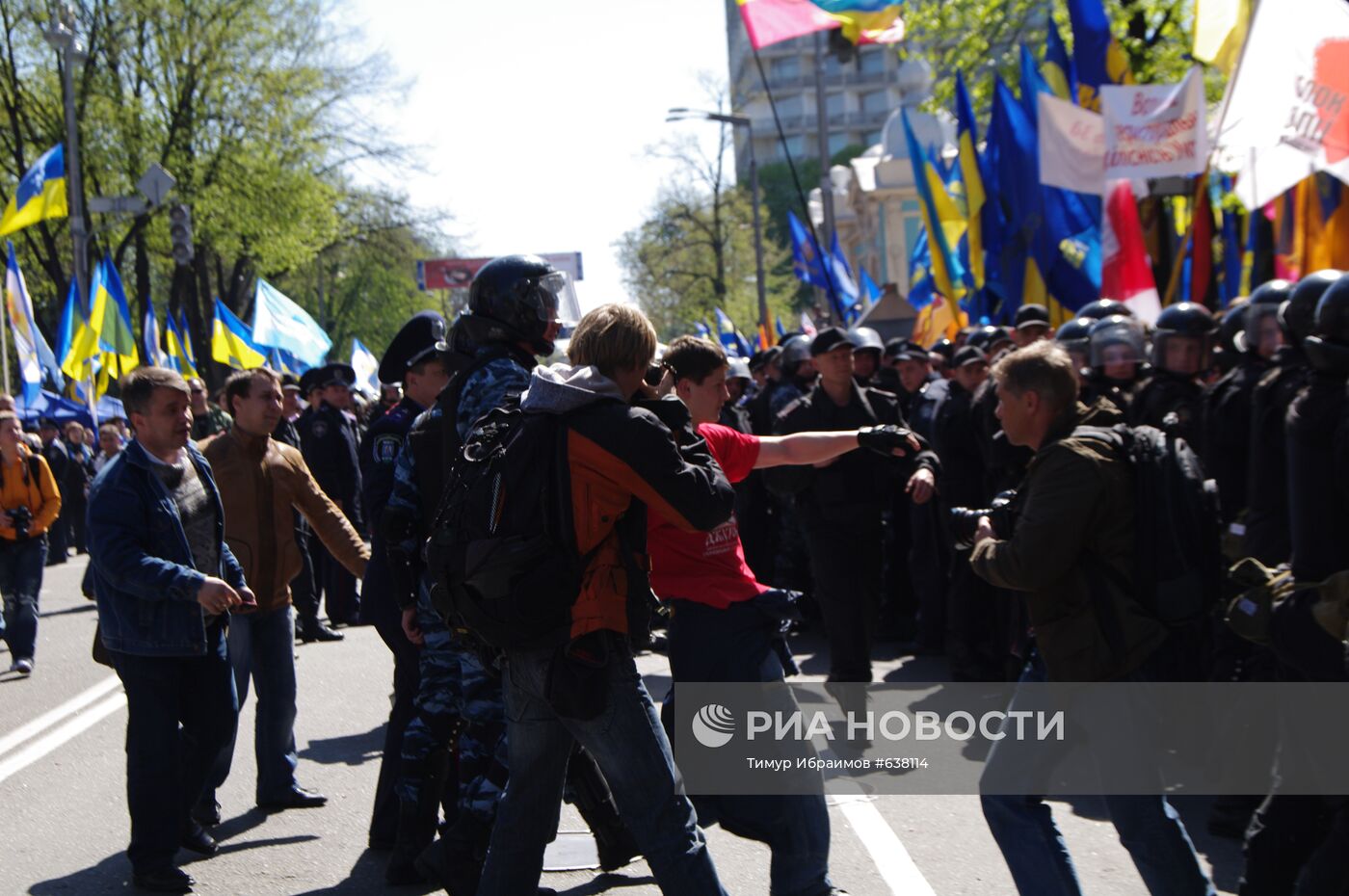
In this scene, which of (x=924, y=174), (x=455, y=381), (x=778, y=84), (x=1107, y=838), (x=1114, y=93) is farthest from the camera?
(x=778, y=84)

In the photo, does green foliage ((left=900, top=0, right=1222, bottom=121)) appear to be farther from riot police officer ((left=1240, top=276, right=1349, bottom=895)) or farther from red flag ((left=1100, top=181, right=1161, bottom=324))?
riot police officer ((left=1240, top=276, right=1349, bottom=895))

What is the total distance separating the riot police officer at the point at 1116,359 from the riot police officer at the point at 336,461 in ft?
22.3

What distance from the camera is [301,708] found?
8984 millimetres

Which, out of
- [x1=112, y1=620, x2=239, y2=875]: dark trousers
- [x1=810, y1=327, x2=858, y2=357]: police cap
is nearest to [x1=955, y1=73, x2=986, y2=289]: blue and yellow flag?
[x1=810, y1=327, x2=858, y2=357]: police cap

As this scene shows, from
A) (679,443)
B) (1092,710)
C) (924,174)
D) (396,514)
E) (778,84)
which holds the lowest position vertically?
(1092,710)

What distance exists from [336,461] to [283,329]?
783 cm

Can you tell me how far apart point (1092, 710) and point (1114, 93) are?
30.2 feet

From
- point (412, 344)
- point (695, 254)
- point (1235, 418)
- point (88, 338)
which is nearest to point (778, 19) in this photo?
point (88, 338)

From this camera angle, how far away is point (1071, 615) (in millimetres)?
4129

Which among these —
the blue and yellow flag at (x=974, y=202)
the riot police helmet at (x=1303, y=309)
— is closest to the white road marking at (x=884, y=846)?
the riot police helmet at (x=1303, y=309)

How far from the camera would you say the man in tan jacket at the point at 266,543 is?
651 centimetres

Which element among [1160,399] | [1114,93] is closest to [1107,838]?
[1160,399]

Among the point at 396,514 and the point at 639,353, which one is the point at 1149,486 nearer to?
the point at 639,353

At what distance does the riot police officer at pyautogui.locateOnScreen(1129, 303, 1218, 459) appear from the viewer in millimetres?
6938
